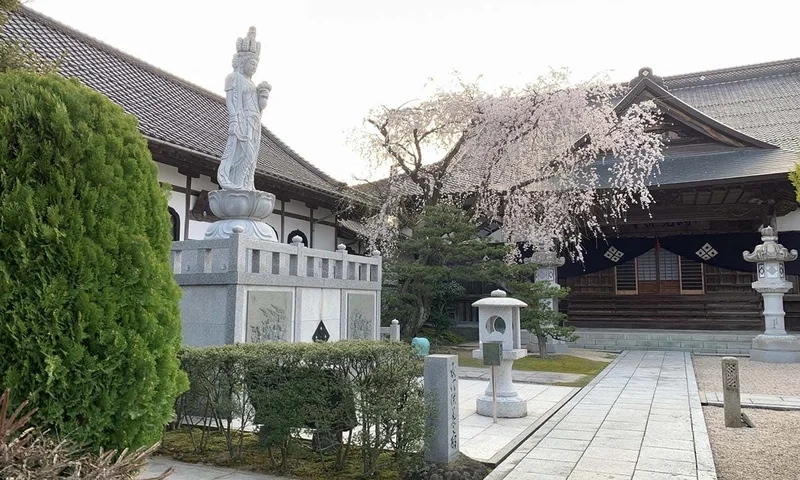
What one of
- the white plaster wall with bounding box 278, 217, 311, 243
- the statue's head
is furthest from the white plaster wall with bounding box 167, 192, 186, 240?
the statue's head

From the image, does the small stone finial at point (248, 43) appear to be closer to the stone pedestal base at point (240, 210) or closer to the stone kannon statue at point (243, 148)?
the stone kannon statue at point (243, 148)

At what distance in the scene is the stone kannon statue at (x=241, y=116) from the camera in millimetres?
7938

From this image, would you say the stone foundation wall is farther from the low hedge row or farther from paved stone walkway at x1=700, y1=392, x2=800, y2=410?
the low hedge row

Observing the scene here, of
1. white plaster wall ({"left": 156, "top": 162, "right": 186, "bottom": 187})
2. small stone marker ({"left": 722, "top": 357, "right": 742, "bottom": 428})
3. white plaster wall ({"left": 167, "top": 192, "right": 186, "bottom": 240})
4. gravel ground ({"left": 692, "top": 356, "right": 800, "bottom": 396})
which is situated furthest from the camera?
white plaster wall ({"left": 167, "top": 192, "right": 186, "bottom": 240})

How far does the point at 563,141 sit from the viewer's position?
14719 mm

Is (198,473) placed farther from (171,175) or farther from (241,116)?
(171,175)

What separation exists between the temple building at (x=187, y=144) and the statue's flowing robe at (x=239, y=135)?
222 cm

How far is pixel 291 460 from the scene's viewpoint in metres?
5.02

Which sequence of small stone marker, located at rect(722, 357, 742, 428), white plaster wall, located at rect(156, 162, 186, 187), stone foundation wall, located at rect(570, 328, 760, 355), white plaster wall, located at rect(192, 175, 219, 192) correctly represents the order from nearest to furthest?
small stone marker, located at rect(722, 357, 742, 428)
white plaster wall, located at rect(156, 162, 186, 187)
white plaster wall, located at rect(192, 175, 219, 192)
stone foundation wall, located at rect(570, 328, 760, 355)

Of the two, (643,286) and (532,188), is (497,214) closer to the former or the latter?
(532,188)

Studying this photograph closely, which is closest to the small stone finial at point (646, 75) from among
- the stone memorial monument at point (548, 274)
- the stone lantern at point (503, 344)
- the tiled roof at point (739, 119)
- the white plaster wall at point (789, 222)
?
the tiled roof at point (739, 119)

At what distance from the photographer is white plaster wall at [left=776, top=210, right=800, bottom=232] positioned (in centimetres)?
1535

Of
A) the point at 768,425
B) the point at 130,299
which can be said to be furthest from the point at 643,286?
the point at 130,299

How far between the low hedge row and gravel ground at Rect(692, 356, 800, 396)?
7.30 m
